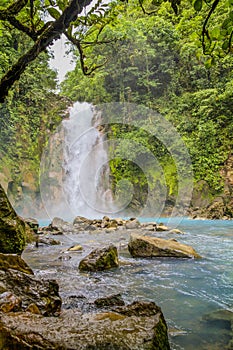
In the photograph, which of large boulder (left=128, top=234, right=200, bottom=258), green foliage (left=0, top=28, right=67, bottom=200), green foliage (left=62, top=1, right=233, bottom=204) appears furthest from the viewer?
green foliage (left=62, top=1, right=233, bottom=204)

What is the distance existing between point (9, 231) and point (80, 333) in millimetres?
2531

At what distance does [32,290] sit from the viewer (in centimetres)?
208

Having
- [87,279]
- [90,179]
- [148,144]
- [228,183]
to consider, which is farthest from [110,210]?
[87,279]

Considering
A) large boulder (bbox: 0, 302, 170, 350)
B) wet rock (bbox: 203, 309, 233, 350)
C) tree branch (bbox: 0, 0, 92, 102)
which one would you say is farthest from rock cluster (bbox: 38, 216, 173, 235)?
large boulder (bbox: 0, 302, 170, 350)

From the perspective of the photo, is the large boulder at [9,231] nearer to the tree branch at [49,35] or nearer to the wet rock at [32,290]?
the wet rock at [32,290]

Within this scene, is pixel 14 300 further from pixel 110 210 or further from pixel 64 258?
pixel 110 210

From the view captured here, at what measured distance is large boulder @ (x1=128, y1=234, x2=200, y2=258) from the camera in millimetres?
4398

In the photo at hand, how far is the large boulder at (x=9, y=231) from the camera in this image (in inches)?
137

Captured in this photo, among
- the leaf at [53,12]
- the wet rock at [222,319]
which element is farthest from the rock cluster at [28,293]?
the leaf at [53,12]

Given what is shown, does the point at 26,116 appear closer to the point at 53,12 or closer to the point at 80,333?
the point at 53,12

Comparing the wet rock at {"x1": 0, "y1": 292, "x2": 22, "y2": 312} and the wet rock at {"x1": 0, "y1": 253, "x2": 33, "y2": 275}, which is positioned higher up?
the wet rock at {"x1": 0, "y1": 253, "x2": 33, "y2": 275}

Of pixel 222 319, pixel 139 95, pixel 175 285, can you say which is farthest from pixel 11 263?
pixel 139 95

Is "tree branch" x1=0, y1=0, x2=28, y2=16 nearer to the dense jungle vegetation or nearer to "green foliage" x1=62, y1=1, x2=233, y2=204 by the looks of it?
the dense jungle vegetation

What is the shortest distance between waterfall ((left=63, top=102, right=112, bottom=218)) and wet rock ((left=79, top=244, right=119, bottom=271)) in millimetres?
10432
